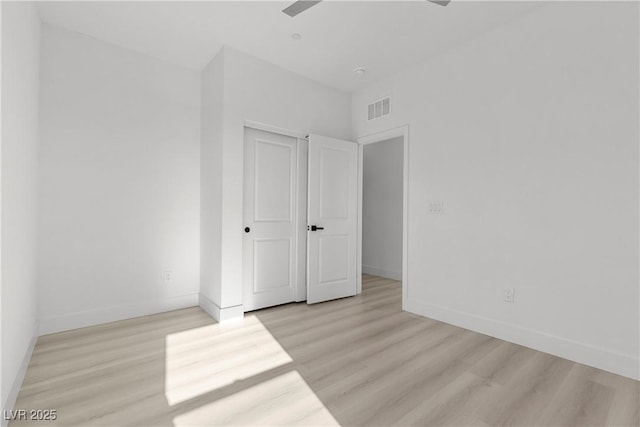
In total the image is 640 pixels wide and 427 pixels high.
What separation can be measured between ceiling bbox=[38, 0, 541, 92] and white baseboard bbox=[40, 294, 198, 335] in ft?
8.83

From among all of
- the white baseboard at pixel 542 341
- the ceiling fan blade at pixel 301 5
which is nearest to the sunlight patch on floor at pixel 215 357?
the white baseboard at pixel 542 341

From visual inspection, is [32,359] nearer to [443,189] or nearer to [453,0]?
[443,189]

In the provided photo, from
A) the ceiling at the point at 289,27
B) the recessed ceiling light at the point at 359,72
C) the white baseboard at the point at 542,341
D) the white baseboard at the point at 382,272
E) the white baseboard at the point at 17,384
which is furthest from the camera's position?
the white baseboard at the point at 382,272

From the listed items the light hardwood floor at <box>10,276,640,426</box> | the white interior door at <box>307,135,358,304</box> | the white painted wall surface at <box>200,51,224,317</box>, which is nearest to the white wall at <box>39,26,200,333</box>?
the white painted wall surface at <box>200,51,224,317</box>

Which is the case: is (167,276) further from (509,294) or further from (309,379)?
(509,294)

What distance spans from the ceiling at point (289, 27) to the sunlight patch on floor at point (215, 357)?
9.33ft

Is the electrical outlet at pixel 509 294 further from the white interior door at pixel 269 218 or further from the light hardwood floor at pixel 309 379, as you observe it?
the white interior door at pixel 269 218

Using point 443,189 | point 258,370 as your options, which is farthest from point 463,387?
point 443,189

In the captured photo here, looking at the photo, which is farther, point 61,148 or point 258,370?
point 61,148

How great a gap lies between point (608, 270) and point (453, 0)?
2.38m

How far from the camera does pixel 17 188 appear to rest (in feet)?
6.10

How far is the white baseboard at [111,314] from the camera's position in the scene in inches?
109

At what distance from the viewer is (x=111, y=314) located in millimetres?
3062

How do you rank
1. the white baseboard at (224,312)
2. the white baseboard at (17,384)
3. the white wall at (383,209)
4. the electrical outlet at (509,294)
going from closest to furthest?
the white baseboard at (17,384) < the electrical outlet at (509,294) < the white baseboard at (224,312) < the white wall at (383,209)
